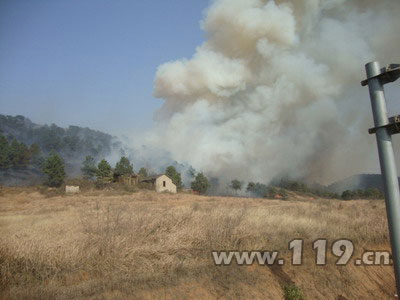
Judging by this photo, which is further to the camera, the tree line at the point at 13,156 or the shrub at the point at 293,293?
the tree line at the point at 13,156

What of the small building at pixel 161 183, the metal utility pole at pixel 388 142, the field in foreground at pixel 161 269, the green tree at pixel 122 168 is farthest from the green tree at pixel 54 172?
the metal utility pole at pixel 388 142

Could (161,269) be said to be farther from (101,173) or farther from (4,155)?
(4,155)

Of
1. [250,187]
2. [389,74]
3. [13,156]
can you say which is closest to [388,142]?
[389,74]

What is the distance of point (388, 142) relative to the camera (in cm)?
265

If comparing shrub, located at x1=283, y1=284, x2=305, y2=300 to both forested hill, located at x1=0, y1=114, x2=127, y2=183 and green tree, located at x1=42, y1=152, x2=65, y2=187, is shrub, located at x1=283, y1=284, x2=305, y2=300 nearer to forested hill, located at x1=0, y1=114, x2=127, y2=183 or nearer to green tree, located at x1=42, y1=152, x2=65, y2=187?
green tree, located at x1=42, y1=152, x2=65, y2=187

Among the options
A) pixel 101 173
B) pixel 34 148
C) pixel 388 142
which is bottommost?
pixel 388 142

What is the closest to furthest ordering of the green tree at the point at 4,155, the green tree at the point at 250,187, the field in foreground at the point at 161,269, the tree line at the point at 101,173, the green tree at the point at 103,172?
the field in foreground at the point at 161,269, the tree line at the point at 101,173, the green tree at the point at 103,172, the green tree at the point at 4,155, the green tree at the point at 250,187

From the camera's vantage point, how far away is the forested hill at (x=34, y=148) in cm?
6881

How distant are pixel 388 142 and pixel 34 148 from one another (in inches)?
3619

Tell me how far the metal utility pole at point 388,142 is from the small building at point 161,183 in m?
52.2

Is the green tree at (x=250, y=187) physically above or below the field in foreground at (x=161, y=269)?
above

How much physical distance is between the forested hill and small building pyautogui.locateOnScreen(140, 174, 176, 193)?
3466 centimetres

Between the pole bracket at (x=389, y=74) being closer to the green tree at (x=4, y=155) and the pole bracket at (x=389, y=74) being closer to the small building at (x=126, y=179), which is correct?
the small building at (x=126, y=179)

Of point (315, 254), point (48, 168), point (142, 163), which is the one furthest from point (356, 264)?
point (142, 163)
